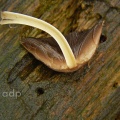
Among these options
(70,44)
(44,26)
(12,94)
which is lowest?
(12,94)

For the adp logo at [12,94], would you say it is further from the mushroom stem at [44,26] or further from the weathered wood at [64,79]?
the mushroom stem at [44,26]

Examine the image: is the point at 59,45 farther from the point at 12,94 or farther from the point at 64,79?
the point at 12,94

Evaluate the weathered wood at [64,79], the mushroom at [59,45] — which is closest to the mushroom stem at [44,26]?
the mushroom at [59,45]

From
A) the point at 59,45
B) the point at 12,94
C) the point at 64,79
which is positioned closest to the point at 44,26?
the point at 59,45

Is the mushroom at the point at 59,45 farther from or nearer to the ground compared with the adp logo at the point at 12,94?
farther from the ground

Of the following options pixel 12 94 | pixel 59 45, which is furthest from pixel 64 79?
pixel 12 94

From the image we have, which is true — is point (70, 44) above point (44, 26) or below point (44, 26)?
below

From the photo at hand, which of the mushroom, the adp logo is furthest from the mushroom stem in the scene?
the adp logo
